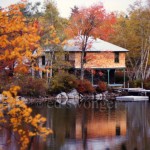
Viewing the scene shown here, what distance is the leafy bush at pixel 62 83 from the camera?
4619 centimetres

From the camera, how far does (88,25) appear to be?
4962 cm

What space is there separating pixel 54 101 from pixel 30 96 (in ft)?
7.62

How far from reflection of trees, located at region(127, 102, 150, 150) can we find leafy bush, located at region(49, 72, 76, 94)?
9.85 m

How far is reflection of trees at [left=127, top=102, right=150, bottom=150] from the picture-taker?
19.8m

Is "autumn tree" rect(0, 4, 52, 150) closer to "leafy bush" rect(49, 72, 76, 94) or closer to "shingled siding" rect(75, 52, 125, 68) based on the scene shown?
"leafy bush" rect(49, 72, 76, 94)

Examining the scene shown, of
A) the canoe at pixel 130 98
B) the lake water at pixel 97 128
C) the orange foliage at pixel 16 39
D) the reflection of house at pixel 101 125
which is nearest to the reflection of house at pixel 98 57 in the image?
the canoe at pixel 130 98

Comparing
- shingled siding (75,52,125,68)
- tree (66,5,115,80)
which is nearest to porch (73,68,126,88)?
shingled siding (75,52,125,68)

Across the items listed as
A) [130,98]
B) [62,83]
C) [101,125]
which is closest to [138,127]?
[101,125]

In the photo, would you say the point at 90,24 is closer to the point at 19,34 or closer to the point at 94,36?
the point at 94,36

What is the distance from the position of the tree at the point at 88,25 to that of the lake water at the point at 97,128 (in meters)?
14.0

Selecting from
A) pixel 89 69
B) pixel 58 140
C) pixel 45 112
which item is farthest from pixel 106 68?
pixel 58 140

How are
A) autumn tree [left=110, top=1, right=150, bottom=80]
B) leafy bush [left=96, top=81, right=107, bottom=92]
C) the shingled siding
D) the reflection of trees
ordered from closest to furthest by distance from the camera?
the reflection of trees → leafy bush [left=96, top=81, right=107, bottom=92] → the shingled siding → autumn tree [left=110, top=1, right=150, bottom=80]

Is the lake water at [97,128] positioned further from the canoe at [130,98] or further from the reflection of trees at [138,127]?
the canoe at [130,98]

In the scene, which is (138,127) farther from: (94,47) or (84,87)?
(94,47)
